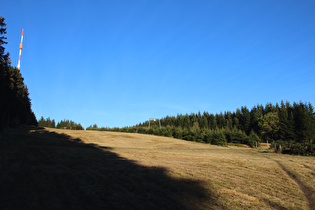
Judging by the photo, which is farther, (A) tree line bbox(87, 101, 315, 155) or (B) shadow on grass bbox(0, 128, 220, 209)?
(A) tree line bbox(87, 101, 315, 155)

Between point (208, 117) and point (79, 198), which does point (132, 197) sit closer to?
point (79, 198)

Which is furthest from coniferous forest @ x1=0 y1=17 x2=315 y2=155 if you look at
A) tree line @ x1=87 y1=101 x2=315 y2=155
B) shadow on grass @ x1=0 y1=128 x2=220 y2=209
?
shadow on grass @ x1=0 y1=128 x2=220 y2=209

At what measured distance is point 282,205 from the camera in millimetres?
7051

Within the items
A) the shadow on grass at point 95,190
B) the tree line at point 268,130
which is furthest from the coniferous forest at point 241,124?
the shadow on grass at point 95,190

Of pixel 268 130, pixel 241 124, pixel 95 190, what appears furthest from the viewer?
pixel 241 124

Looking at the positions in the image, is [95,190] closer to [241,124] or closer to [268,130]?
[268,130]

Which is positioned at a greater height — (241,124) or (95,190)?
(241,124)

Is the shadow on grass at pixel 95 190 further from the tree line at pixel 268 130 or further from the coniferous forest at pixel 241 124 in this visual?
A: the tree line at pixel 268 130

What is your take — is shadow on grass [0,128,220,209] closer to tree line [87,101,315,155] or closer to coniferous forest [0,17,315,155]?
coniferous forest [0,17,315,155]

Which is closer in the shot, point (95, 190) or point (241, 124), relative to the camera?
point (95, 190)

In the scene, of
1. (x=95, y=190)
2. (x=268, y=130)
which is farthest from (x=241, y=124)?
(x=95, y=190)

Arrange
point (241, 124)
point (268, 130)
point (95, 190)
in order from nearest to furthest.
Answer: point (95, 190)
point (268, 130)
point (241, 124)

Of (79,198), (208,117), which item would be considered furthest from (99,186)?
(208,117)

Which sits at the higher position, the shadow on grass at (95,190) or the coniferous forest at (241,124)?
the coniferous forest at (241,124)
